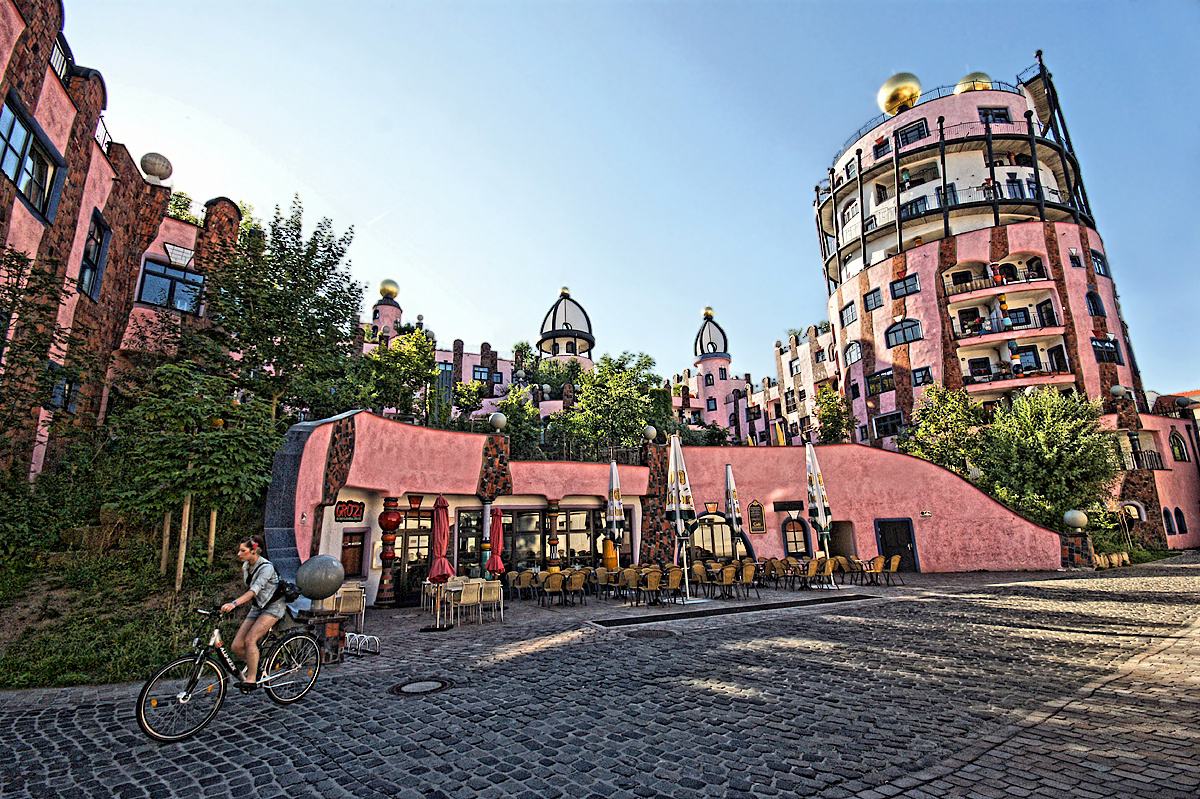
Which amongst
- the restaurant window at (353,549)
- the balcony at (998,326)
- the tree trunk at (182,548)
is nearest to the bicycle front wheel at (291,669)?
the tree trunk at (182,548)

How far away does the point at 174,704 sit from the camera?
17.7 ft

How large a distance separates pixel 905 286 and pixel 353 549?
121ft

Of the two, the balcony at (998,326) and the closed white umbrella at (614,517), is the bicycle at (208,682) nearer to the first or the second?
the closed white umbrella at (614,517)

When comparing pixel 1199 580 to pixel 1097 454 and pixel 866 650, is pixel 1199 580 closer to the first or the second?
pixel 1097 454

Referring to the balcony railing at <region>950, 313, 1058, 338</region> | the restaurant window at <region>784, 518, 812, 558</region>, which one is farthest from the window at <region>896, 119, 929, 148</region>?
the restaurant window at <region>784, 518, 812, 558</region>

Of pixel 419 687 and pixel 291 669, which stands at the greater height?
pixel 291 669

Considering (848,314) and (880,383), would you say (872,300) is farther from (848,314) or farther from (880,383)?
(880,383)

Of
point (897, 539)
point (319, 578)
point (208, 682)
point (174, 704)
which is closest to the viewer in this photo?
point (174, 704)

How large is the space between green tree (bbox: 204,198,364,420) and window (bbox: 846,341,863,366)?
1314 inches

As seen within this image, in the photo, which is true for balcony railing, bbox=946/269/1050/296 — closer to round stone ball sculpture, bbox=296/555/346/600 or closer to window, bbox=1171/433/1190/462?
window, bbox=1171/433/1190/462

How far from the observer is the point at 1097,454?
2280 centimetres

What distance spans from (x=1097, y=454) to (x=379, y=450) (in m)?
28.6

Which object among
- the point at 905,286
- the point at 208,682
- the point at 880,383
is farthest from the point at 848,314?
the point at 208,682

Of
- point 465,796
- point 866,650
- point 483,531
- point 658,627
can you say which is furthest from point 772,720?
point 483,531
